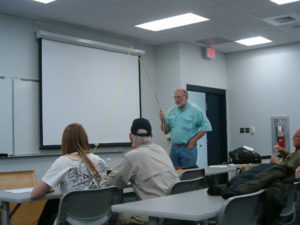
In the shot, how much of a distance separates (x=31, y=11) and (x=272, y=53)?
4.53 m

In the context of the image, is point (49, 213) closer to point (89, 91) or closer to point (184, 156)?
point (184, 156)

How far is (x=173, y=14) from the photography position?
539cm

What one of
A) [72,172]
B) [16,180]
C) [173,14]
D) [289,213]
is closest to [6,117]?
[16,180]

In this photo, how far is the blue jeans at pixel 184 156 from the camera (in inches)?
200

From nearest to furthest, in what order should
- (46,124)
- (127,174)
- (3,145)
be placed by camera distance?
(127,174)
(3,145)
(46,124)

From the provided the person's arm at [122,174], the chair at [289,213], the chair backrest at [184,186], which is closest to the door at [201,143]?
the chair at [289,213]

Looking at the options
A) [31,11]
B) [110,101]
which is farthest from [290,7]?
[31,11]

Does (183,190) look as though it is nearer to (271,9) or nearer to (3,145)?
(3,145)

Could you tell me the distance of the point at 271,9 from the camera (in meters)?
5.30

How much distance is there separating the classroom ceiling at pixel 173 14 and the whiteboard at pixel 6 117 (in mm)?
950

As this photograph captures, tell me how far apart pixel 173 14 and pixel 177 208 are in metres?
3.92

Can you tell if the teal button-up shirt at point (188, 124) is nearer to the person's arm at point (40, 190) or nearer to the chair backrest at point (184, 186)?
the chair backrest at point (184, 186)

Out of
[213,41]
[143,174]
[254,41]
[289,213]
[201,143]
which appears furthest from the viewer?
[201,143]

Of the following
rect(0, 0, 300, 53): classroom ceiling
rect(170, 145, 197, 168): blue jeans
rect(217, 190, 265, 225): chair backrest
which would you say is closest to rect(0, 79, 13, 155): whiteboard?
rect(0, 0, 300, 53): classroom ceiling
